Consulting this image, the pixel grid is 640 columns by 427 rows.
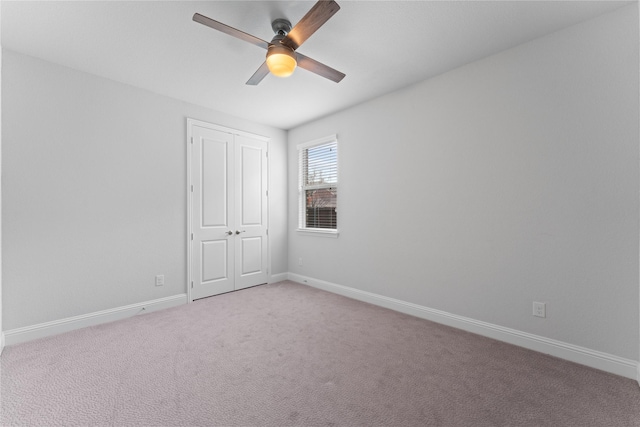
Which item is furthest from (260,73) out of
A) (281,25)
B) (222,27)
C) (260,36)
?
(222,27)

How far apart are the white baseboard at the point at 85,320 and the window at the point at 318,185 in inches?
86.8

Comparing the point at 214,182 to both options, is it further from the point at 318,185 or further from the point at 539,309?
the point at 539,309

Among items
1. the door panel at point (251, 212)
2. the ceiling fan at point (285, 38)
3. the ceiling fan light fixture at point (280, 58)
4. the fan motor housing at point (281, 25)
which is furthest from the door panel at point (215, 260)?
the fan motor housing at point (281, 25)

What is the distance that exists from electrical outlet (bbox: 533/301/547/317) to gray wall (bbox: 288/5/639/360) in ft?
0.14

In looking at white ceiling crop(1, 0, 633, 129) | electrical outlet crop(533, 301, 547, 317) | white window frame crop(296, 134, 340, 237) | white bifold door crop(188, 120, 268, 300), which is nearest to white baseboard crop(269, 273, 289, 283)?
white bifold door crop(188, 120, 268, 300)

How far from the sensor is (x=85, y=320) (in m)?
2.89

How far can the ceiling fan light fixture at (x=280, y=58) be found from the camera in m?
2.07

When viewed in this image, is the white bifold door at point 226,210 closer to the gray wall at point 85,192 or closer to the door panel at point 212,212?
the door panel at point 212,212

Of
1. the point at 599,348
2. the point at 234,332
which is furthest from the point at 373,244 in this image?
the point at 599,348

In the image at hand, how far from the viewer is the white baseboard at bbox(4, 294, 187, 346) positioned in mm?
2547

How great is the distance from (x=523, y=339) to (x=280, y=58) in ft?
10.3

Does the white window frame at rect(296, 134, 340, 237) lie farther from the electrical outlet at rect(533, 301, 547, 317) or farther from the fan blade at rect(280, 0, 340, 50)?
the electrical outlet at rect(533, 301, 547, 317)

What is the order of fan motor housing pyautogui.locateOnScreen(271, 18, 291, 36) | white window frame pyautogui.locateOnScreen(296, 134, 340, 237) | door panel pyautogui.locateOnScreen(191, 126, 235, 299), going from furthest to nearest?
white window frame pyautogui.locateOnScreen(296, 134, 340, 237), door panel pyautogui.locateOnScreen(191, 126, 235, 299), fan motor housing pyautogui.locateOnScreen(271, 18, 291, 36)

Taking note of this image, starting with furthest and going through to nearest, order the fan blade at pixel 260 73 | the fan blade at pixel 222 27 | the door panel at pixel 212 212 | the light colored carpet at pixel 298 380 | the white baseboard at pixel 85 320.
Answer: the door panel at pixel 212 212, the white baseboard at pixel 85 320, the fan blade at pixel 260 73, the fan blade at pixel 222 27, the light colored carpet at pixel 298 380
